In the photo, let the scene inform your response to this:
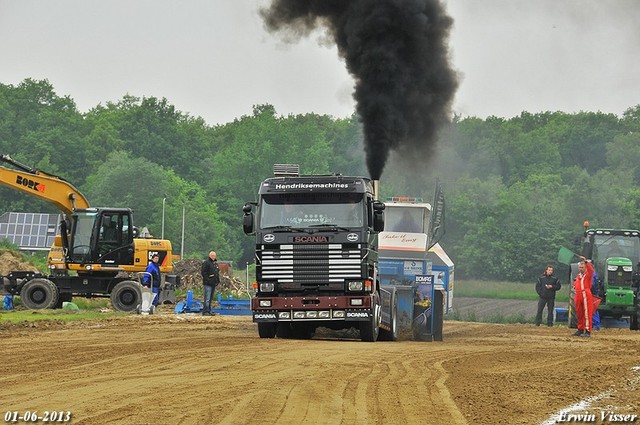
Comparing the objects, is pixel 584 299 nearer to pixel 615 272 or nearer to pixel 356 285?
pixel 615 272

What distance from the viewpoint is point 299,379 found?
15.0 meters

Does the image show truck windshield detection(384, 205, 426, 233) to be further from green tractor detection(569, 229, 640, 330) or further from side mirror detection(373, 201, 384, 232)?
side mirror detection(373, 201, 384, 232)

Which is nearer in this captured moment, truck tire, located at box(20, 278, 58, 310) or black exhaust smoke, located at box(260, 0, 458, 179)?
black exhaust smoke, located at box(260, 0, 458, 179)

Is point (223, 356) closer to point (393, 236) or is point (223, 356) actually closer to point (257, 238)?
point (257, 238)

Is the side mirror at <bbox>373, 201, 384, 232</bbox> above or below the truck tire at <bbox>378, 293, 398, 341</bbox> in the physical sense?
above

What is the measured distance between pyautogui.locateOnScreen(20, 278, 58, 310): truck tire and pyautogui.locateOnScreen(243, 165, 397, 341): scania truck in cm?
1361

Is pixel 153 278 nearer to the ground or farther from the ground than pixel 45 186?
nearer to the ground

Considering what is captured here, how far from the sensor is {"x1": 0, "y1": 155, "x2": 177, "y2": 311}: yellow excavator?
36.2 m

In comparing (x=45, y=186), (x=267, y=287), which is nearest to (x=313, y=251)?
(x=267, y=287)

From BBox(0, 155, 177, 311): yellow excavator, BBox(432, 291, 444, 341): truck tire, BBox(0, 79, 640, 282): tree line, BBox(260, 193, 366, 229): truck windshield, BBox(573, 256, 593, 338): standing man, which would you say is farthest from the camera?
BBox(0, 79, 640, 282): tree line

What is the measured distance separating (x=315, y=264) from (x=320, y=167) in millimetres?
90755

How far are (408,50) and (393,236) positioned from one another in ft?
24.7

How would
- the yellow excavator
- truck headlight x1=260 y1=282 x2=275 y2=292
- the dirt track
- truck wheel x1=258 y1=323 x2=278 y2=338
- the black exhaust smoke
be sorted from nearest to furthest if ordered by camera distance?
the dirt track → truck headlight x1=260 y1=282 x2=275 y2=292 → truck wheel x1=258 y1=323 x2=278 y2=338 → the black exhaust smoke → the yellow excavator

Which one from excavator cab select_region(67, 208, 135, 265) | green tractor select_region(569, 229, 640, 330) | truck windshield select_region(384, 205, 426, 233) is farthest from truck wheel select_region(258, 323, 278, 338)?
truck windshield select_region(384, 205, 426, 233)
